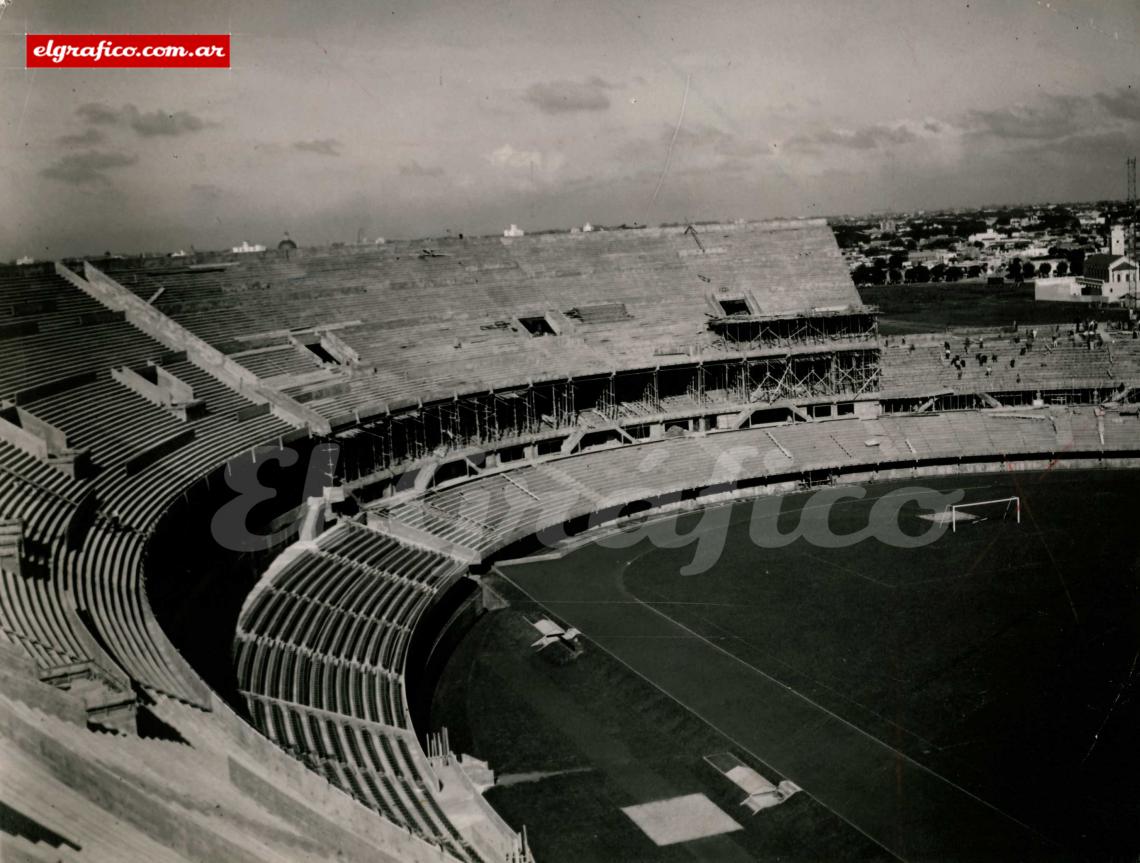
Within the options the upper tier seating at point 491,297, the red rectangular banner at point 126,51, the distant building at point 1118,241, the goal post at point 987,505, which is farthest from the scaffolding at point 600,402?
the distant building at point 1118,241

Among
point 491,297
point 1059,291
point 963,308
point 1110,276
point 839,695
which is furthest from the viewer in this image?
point 1059,291

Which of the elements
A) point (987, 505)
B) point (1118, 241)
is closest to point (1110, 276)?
point (1118, 241)

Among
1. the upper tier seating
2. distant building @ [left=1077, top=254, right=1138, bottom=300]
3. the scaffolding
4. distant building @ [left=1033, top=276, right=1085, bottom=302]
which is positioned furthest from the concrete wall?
distant building @ [left=1033, top=276, right=1085, bottom=302]

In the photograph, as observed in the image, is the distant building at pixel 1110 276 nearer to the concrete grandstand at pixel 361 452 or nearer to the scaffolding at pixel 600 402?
the concrete grandstand at pixel 361 452

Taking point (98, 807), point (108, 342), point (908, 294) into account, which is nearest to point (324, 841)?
point (98, 807)

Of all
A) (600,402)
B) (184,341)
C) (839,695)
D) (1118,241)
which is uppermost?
(1118,241)

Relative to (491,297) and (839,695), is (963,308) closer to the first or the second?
(491,297)

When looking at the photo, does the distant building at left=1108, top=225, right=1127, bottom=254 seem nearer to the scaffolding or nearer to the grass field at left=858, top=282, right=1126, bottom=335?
the grass field at left=858, top=282, right=1126, bottom=335

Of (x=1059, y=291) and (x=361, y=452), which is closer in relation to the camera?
(x=361, y=452)
